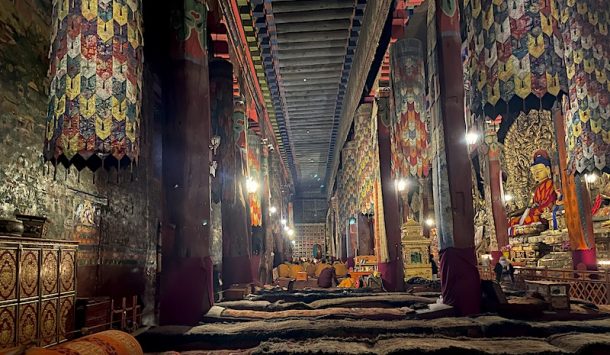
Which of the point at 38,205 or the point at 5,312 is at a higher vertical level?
the point at 38,205

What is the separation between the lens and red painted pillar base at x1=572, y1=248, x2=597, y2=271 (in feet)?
31.1

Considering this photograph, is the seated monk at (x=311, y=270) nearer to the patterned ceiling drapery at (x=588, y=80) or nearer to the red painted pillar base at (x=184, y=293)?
the red painted pillar base at (x=184, y=293)

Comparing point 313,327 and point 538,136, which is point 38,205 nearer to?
point 313,327

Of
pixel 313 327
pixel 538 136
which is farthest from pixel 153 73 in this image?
pixel 538 136

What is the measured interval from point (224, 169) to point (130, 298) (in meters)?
3.74

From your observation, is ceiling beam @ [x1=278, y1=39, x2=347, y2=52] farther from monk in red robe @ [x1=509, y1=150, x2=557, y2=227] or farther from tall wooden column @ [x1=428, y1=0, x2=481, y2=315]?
monk in red robe @ [x1=509, y1=150, x2=557, y2=227]

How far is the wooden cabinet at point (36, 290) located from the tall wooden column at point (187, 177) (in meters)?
1.15

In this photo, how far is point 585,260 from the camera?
31.7 ft

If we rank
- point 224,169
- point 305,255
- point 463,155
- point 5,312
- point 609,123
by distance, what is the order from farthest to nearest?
point 305,255, point 224,169, point 463,155, point 609,123, point 5,312

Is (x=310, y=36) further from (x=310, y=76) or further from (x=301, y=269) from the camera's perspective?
(x=301, y=269)

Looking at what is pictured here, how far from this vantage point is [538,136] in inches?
579

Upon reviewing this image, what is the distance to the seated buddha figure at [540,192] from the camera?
45.3 feet

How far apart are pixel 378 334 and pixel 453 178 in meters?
2.16

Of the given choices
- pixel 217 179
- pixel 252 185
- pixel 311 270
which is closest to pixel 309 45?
pixel 252 185
